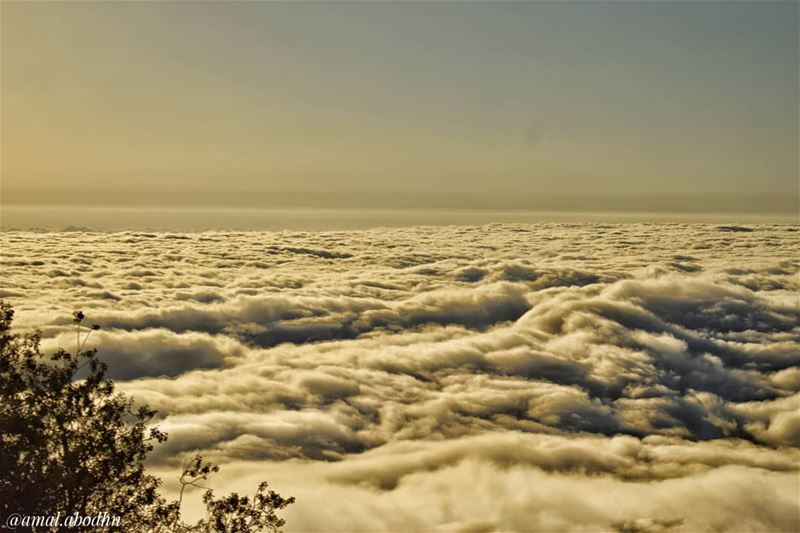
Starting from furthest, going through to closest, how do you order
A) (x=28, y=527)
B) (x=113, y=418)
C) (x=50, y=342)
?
(x=50, y=342), (x=113, y=418), (x=28, y=527)

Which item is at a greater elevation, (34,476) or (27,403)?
(27,403)

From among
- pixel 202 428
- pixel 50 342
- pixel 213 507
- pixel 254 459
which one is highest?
pixel 213 507

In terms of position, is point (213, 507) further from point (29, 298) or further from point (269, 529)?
point (29, 298)

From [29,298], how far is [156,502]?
21080cm

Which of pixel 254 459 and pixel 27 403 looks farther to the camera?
pixel 254 459

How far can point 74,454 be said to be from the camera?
60.5 feet

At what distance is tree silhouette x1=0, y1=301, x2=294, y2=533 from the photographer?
59.2 feet

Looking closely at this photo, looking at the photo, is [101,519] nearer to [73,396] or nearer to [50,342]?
[73,396]

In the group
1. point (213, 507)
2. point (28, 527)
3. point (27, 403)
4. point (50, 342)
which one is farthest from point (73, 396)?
point (50, 342)

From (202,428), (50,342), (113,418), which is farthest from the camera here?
(202,428)

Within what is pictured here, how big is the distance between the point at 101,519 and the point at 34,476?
2.58 m

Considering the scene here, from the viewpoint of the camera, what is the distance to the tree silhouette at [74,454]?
59.2 feet

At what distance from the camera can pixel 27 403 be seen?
723 inches

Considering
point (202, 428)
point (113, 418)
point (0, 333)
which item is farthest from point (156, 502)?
point (202, 428)
